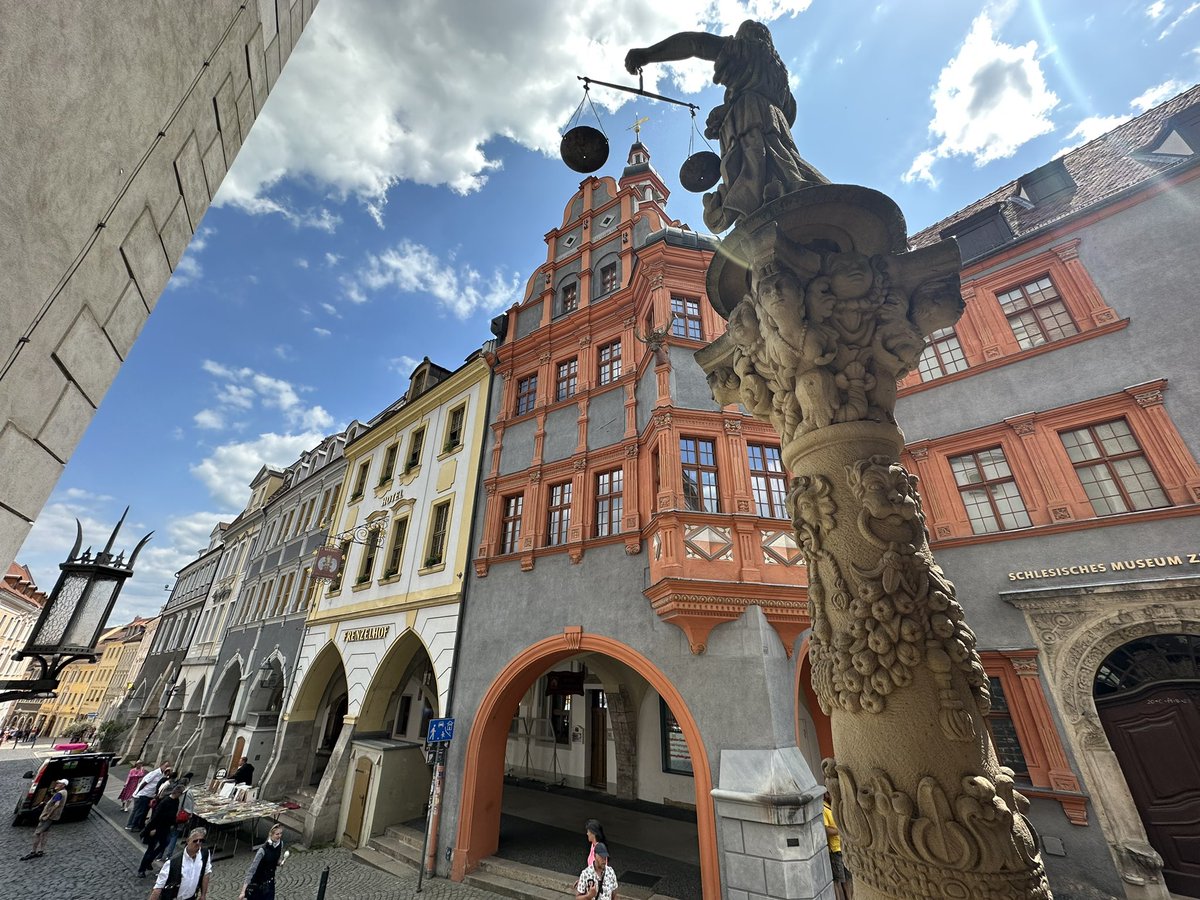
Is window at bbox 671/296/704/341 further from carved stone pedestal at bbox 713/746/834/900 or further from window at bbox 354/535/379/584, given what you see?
window at bbox 354/535/379/584

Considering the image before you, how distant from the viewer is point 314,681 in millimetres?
16953

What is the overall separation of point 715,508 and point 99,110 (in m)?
9.10

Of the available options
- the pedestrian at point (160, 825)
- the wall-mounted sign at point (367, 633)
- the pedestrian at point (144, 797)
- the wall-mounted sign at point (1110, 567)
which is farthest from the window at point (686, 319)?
the pedestrian at point (144, 797)

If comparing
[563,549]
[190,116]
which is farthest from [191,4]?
[563,549]

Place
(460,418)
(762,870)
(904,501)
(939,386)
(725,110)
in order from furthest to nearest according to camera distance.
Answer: (460,418)
(939,386)
(762,870)
(725,110)
(904,501)

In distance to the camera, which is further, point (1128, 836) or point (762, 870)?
point (1128, 836)

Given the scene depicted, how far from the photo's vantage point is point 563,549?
36.3 ft

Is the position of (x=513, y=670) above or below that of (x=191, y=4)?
below

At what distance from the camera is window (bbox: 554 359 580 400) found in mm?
13492

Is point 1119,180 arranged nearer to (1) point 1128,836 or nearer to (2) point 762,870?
(1) point 1128,836

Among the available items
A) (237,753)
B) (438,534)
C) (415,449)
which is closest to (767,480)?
(438,534)

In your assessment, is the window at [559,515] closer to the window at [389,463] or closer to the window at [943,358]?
the window at [389,463]

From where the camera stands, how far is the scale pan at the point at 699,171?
4.52 metres

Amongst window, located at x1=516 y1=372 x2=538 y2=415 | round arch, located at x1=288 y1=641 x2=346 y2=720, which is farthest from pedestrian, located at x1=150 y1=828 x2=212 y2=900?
window, located at x1=516 y1=372 x2=538 y2=415
